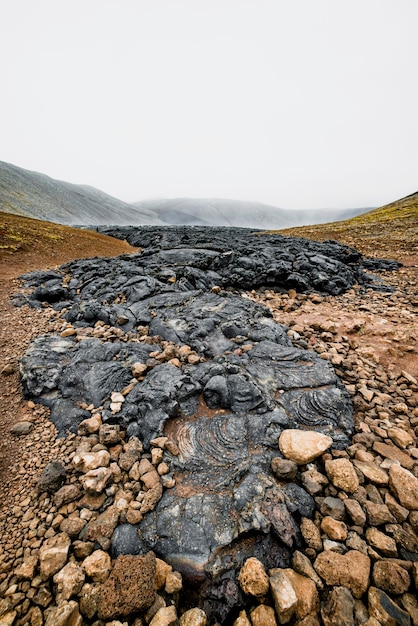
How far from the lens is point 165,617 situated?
2.16m

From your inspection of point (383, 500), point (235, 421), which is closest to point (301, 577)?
point (383, 500)

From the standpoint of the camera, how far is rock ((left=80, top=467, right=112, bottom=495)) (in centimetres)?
307

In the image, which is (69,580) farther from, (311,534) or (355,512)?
(355,512)

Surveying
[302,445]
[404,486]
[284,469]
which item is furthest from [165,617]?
[404,486]

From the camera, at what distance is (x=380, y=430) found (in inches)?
146

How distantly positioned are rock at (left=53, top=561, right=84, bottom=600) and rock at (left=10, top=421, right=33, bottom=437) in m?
2.24

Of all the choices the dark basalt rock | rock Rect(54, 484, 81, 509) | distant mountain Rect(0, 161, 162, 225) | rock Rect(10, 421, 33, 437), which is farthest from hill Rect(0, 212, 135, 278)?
distant mountain Rect(0, 161, 162, 225)

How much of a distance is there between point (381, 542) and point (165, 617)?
2222mm

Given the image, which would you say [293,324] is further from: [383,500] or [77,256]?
[77,256]

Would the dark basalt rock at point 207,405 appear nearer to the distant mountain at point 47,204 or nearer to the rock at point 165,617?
the rock at point 165,617

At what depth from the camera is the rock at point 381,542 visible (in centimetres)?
248

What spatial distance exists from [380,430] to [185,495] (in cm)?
302

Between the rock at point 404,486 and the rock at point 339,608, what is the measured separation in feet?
3.99

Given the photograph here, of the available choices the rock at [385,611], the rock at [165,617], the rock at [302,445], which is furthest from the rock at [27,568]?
the rock at [385,611]
